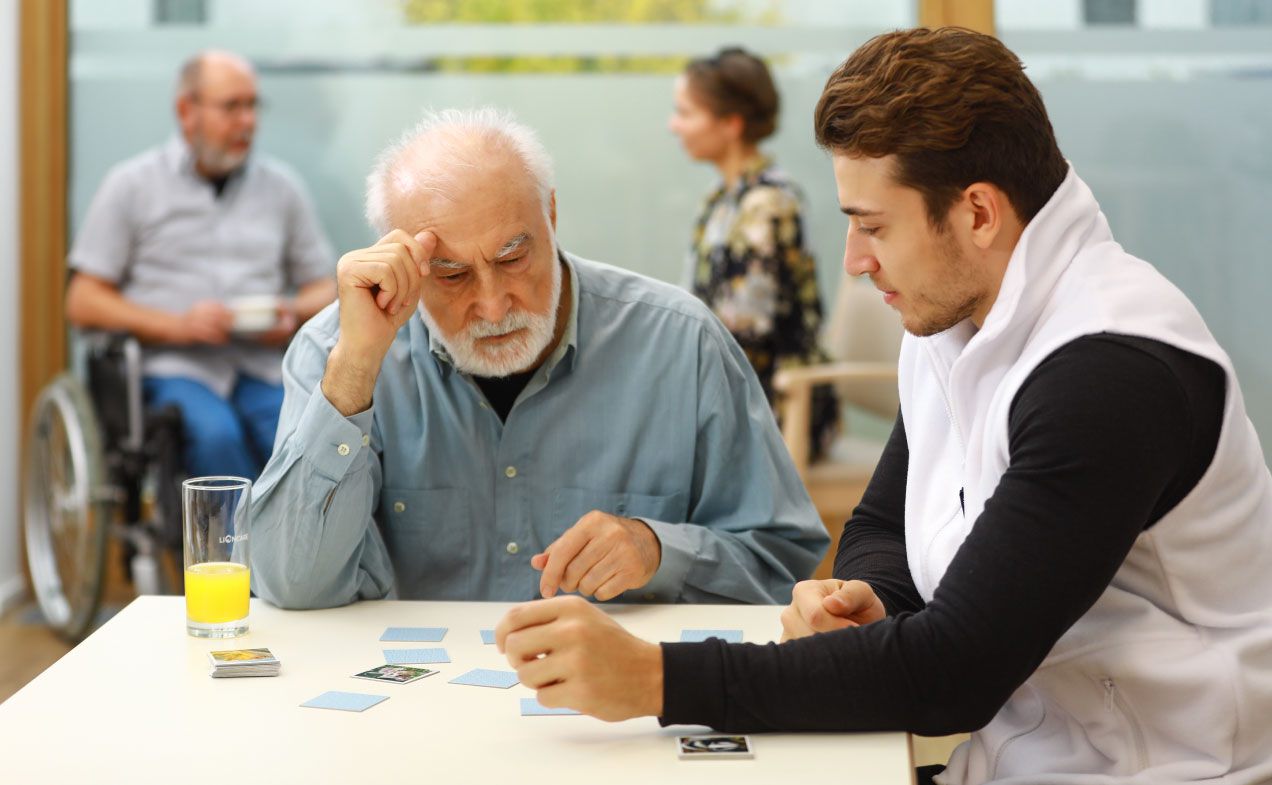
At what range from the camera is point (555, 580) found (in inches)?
63.6

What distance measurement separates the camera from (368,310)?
5.92 ft

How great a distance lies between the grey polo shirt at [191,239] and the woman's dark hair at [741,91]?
1266 millimetres

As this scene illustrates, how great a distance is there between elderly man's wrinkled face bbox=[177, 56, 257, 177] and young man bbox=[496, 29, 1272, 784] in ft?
10.3

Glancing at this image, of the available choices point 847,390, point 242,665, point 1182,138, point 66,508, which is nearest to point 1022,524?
point 242,665

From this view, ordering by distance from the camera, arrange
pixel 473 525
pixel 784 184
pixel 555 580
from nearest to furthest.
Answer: pixel 555 580
pixel 473 525
pixel 784 184

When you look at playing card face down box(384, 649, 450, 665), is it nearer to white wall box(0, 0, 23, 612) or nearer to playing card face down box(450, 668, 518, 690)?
playing card face down box(450, 668, 518, 690)

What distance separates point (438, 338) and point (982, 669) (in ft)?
3.18

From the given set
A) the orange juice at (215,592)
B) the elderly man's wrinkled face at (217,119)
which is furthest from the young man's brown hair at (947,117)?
the elderly man's wrinkled face at (217,119)

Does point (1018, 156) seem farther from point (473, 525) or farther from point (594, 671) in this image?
point (473, 525)

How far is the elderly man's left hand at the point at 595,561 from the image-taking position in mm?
1620

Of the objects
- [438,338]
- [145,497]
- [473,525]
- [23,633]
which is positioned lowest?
[23,633]

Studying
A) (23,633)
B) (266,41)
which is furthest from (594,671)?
(266,41)

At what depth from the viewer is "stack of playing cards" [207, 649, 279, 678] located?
1414mm

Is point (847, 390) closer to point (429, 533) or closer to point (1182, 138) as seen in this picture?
point (1182, 138)
